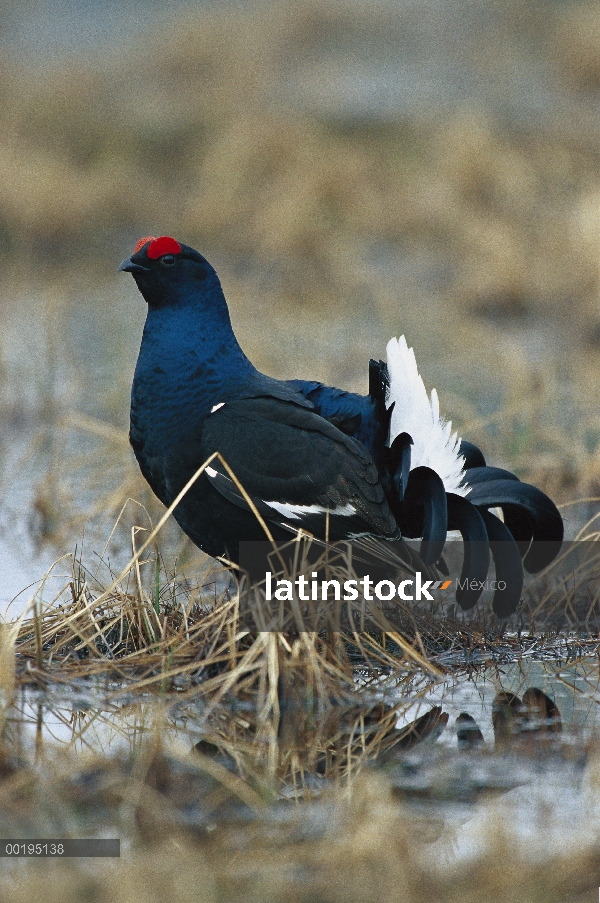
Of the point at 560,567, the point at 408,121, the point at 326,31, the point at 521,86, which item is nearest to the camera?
the point at 560,567

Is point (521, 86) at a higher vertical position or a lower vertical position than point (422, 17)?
lower

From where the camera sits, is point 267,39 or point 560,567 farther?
point 267,39

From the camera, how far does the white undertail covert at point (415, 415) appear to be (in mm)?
5008

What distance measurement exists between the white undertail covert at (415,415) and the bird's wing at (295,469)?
10.4 inches

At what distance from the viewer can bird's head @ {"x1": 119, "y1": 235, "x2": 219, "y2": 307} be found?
16.5ft

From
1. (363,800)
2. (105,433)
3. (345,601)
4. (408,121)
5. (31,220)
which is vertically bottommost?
(363,800)

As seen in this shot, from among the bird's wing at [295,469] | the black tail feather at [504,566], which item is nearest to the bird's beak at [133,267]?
the bird's wing at [295,469]

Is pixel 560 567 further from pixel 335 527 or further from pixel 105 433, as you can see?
pixel 105 433

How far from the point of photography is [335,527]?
4.84 meters

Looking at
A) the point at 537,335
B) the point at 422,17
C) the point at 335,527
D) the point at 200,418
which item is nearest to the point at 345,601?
the point at 335,527

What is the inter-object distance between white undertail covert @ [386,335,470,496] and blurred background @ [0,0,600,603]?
5.88 ft

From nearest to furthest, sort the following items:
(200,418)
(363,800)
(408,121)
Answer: (363,800) → (200,418) → (408,121)

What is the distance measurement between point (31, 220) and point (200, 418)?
22.9 ft

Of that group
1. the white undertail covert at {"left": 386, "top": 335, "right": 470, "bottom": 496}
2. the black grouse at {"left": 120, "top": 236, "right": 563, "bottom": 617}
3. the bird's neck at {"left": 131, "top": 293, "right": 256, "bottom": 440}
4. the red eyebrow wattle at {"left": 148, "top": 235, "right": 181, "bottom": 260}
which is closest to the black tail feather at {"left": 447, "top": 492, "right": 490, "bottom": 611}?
the black grouse at {"left": 120, "top": 236, "right": 563, "bottom": 617}
